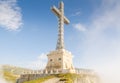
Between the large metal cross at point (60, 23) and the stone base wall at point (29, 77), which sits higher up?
the large metal cross at point (60, 23)

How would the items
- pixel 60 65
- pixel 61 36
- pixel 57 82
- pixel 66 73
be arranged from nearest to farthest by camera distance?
pixel 57 82
pixel 66 73
pixel 60 65
pixel 61 36

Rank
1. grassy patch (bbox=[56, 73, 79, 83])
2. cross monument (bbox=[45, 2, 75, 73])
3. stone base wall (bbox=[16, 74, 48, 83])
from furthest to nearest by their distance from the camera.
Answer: cross monument (bbox=[45, 2, 75, 73]) < stone base wall (bbox=[16, 74, 48, 83]) < grassy patch (bbox=[56, 73, 79, 83])

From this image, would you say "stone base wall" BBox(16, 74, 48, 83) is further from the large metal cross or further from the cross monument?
the large metal cross

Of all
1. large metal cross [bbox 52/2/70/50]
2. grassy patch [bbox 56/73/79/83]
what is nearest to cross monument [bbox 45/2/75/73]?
large metal cross [bbox 52/2/70/50]

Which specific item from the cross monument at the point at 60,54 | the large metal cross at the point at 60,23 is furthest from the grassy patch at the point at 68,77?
the large metal cross at the point at 60,23

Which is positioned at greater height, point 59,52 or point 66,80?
point 59,52

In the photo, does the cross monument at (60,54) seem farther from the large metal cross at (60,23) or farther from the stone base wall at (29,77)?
the stone base wall at (29,77)

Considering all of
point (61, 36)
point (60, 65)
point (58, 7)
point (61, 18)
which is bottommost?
point (60, 65)

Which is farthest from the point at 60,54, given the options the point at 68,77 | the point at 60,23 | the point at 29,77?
the point at 68,77

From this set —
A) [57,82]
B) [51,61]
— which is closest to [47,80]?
[57,82]

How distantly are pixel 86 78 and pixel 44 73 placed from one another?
10.7 m

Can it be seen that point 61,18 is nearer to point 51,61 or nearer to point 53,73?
point 51,61

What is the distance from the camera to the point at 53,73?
5103 cm

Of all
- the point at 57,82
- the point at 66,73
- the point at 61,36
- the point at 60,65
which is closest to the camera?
the point at 57,82
